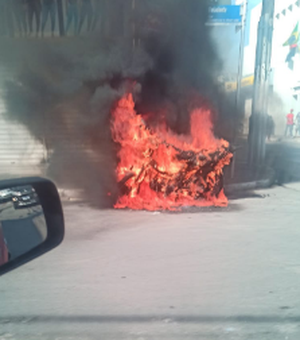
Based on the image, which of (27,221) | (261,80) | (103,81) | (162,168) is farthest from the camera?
(261,80)

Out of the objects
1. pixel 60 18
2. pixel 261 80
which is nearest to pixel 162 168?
pixel 60 18

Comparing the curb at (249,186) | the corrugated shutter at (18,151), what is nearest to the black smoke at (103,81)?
the corrugated shutter at (18,151)

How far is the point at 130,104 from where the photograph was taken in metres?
7.80

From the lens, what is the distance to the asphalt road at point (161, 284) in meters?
2.94

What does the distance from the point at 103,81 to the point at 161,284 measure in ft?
20.3

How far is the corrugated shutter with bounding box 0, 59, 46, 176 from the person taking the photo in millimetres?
9836

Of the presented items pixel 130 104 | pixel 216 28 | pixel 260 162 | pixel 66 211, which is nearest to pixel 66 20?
pixel 130 104

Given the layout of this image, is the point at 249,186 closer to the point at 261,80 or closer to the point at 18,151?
the point at 261,80

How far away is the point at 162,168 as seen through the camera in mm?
7406

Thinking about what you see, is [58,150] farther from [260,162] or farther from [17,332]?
[17,332]

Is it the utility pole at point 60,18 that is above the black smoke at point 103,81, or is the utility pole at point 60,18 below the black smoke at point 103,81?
above

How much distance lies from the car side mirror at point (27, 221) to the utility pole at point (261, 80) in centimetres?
730

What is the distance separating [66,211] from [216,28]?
708cm

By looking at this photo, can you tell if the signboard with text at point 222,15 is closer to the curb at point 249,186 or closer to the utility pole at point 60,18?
the utility pole at point 60,18
